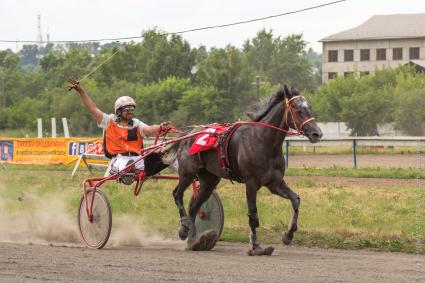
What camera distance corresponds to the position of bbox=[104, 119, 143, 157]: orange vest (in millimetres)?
11523

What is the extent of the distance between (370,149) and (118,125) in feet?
89.3

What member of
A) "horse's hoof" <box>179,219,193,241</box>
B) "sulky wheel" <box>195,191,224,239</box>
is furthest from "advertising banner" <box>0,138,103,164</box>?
"horse's hoof" <box>179,219,193,241</box>

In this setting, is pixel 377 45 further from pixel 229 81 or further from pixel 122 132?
pixel 122 132

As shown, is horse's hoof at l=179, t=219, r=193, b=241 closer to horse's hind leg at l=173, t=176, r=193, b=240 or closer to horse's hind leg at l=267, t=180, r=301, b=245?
horse's hind leg at l=173, t=176, r=193, b=240

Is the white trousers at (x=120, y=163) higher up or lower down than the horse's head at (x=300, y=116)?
lower down

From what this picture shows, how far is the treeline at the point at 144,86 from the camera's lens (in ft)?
195

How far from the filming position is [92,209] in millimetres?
11312

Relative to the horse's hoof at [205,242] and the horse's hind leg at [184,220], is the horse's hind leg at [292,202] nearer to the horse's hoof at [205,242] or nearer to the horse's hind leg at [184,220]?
the horse's hoof at [205,242]

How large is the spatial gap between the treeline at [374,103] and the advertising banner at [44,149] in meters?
30.8

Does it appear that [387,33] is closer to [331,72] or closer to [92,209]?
[331,72]

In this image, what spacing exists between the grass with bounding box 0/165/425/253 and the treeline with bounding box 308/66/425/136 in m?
37.6

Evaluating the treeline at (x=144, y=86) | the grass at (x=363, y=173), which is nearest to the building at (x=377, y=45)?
the treeline at (x=144, y=86)

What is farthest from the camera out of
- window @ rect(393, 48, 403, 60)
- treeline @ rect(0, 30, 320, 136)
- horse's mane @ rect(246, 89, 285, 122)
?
window @ rect(393, 48, 403, 60)

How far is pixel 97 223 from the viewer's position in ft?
36.6
